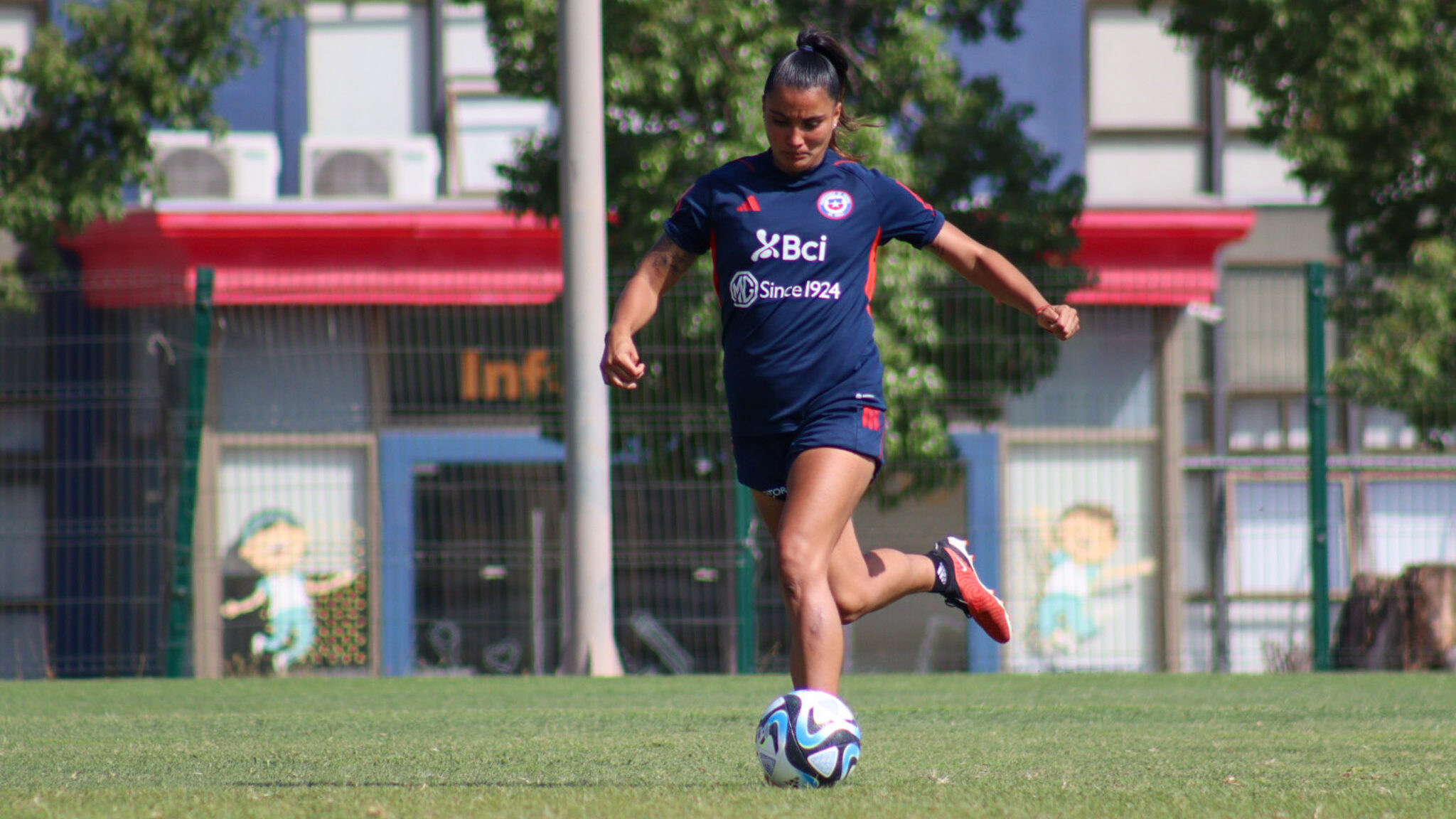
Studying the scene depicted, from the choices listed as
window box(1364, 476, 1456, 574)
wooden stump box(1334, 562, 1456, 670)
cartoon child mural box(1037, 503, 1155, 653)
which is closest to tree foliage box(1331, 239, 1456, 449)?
window box(1364, 476, 1456, 574)

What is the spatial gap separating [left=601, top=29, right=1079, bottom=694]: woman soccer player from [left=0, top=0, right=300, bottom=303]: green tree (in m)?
7.88

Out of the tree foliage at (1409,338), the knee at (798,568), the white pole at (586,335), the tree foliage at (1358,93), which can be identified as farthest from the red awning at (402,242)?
the knee at (798,568)

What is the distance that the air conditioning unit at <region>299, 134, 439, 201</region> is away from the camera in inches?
597

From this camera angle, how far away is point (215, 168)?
49.7ft

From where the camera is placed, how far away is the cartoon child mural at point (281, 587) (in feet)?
35.9

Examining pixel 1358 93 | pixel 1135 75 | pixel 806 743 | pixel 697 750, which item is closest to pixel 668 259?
pixel 806 743

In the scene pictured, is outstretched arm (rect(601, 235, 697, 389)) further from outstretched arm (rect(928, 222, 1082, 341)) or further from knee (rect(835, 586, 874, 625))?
knee (rect(835, 586, 874, 625))

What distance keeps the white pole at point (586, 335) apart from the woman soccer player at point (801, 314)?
16.4ft

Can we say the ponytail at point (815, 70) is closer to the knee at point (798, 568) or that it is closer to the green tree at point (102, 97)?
the knee at point (798, 568)

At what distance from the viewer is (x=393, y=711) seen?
21.7 feet

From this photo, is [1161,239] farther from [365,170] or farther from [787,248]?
[787,248]

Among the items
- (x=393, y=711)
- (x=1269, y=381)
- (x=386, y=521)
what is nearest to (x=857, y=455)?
(x=393, y=711)

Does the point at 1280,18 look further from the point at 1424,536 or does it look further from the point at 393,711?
the point at 393,711

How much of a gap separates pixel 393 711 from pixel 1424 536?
22.9 feet
